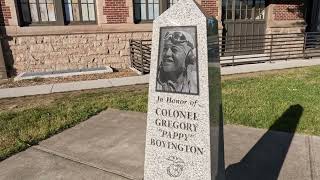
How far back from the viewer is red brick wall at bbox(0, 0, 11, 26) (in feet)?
35.7

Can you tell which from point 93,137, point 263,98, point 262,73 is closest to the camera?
point 93,137

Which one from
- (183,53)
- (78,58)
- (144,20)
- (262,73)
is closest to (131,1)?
(144,20)

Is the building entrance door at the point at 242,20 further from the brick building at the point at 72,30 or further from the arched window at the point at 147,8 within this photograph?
the arched window at the point at 147,8

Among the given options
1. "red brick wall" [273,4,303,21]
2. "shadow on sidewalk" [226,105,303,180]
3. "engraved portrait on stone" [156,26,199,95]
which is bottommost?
"shadow on sidewalk" [226,105,303,180]

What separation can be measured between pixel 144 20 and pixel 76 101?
623 centimetres

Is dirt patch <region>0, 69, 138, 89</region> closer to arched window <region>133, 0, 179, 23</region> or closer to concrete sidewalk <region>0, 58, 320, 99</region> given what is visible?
concrete sidewalk <region>0, 58, 320, 99</region>

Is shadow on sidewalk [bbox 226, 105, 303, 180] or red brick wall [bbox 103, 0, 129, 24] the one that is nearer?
shadow on sidewalk [bbox 226, 105, 303, 180]

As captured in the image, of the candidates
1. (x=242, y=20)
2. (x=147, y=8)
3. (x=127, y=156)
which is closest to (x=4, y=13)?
(x=147, y=8)

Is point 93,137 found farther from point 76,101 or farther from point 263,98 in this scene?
point 263,98

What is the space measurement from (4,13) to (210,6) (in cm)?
815

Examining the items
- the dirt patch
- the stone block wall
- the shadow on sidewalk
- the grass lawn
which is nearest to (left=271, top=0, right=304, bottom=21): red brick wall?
the grass lawn

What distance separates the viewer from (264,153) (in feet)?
15.3

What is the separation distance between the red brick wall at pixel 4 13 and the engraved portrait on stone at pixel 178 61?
32.7 feet

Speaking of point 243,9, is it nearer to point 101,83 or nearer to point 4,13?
point 101,83
